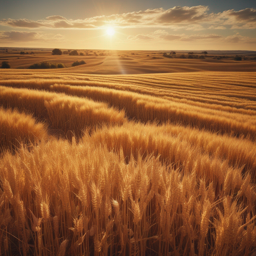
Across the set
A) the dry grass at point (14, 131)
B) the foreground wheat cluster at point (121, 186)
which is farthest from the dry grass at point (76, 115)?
the dry grass at point (14, 131)

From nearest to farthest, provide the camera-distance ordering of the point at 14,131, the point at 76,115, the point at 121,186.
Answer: the point at 121,186 → the point at 14,131 → the point at 76,115

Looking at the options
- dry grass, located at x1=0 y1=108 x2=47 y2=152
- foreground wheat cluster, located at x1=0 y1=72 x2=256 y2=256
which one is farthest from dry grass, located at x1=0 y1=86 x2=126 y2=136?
dry grass, located at x1=0 y1=108 x2=47 y2=152

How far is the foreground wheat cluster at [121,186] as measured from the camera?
0.71m

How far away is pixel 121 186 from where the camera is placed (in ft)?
2.75

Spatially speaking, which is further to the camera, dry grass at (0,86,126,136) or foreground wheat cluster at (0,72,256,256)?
dry grass at (0,86,126,136)

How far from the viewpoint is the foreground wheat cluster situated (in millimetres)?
706

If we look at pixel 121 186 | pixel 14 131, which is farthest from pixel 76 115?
pixel 121 186

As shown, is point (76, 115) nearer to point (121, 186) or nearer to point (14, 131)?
point (14, 131)

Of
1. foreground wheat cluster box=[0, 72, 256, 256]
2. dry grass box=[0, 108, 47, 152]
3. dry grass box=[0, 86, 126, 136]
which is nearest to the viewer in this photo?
foreground wheat cluster box=[0, 72, 256, 256]

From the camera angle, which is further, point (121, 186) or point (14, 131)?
point (14, 131)

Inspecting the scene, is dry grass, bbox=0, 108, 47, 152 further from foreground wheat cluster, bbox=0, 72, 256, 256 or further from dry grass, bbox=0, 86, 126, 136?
dry grass, bbox=0, 86, 126, 136

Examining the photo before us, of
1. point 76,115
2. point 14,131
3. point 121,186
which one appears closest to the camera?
point 121,186

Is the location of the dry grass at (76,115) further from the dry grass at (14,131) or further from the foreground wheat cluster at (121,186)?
the dry grass at (14,131)

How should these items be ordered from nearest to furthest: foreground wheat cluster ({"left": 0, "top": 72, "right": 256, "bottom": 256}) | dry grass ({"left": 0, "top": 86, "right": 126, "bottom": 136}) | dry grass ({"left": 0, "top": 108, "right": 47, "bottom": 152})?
foreground wheat cluster ({"left": 0, "top": 72, "right": 256, "bottom": 256}), dry grass ({"left": 0, "top": 108, "right": 47, "bottom": 152}), dry grass ({"left": 0, "top": 86, "right": 126, "bottom": 136})
